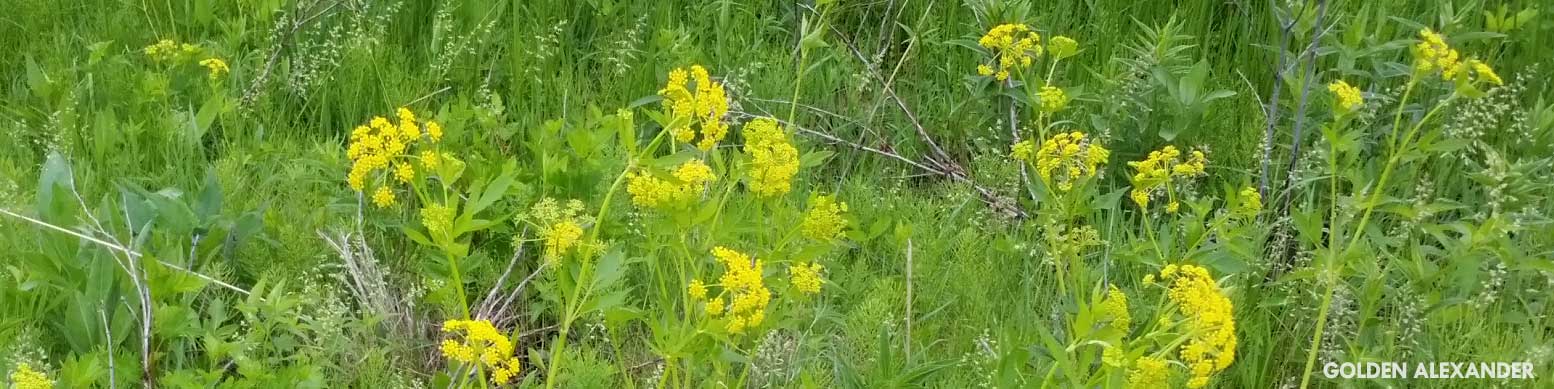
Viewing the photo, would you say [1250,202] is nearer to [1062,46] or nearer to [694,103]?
[1062,46]

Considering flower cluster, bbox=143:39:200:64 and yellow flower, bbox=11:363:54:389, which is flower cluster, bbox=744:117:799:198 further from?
flower cluster, bbox=143:39:200:64

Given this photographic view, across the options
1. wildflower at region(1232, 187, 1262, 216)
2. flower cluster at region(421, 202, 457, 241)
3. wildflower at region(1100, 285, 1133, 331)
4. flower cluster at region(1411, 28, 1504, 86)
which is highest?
flower cluster at region(1411, 28, 1504, 86)

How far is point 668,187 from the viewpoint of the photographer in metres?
2.19

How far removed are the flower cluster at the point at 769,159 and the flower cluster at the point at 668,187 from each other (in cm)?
11

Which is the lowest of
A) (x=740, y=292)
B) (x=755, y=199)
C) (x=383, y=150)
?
(x=755, y=199)

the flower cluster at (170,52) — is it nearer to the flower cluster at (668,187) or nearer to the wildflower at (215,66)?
the wildflower at (215,66)

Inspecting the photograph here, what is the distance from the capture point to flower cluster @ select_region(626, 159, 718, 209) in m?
2.19

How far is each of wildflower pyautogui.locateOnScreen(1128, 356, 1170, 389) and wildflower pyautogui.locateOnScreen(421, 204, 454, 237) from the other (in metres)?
0.96

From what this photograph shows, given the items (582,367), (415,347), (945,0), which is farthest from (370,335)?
(945,0)

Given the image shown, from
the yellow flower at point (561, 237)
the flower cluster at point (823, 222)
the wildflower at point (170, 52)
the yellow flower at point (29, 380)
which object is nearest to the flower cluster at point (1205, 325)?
the flower cluster at point (823, 222)

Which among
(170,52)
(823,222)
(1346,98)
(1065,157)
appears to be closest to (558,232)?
(823,222)

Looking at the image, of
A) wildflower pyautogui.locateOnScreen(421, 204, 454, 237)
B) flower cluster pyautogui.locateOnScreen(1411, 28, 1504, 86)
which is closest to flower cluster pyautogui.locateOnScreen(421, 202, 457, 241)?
wildflower pyautogui.locateOnScreen(421, 204, 454, 237)

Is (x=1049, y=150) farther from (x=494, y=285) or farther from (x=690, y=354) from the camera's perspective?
(x=494, y=285)

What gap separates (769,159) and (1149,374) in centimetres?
68
